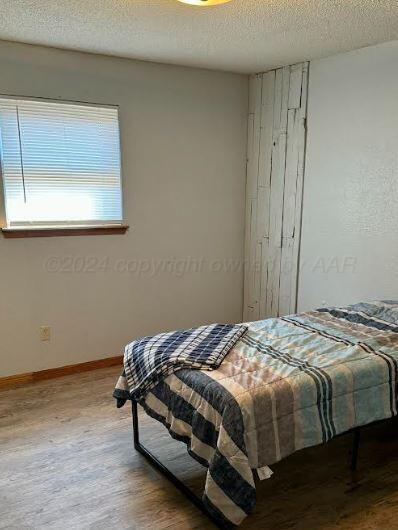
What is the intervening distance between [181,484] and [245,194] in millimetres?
2617

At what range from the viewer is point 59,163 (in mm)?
3074

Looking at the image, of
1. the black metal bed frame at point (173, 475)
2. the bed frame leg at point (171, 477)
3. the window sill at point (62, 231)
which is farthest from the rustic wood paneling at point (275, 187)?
the bed frame leg at point (171, 477)

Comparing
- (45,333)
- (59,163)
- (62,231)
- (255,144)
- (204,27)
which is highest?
(204,27)

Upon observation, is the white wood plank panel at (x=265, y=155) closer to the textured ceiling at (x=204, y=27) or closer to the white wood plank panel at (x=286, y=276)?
the white wood plank panel at (x=286, y=276)

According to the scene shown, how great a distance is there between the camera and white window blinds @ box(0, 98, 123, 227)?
294cm

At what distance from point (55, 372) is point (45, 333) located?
12.8 inches

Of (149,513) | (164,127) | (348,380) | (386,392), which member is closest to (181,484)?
(149,513)

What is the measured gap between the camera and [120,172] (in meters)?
3.33

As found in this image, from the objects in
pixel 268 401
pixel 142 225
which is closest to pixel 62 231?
pixel 142 225

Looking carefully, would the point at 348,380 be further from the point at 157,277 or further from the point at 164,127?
the point at 164,127

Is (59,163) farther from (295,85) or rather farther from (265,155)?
(295,85)

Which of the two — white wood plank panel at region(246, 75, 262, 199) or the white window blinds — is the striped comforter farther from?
white wood plank panel at region(246, 75, 262, 199)

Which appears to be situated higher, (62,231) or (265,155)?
(265,155)

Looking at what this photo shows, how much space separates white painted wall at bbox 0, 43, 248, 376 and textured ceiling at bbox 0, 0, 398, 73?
0.25 meters
